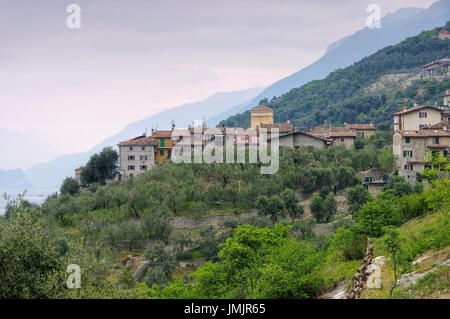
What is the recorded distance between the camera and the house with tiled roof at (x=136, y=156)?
201ft

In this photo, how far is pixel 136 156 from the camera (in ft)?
202

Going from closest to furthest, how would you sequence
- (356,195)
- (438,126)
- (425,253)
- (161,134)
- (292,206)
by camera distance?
(425,253)
(356,195)
(292,206)
(438,126)
(161,134)

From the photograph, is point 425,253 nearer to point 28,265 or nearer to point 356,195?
point 28,265

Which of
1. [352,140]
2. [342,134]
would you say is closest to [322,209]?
[342,134]

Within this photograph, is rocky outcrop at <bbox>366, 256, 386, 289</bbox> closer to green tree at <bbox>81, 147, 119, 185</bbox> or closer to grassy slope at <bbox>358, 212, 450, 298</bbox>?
grassy slope at <bbox>358, 212, 450, 298</bbox>

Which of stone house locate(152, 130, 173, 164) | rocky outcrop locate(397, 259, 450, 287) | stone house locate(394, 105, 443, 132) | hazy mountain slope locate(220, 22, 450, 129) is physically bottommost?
rocky outcrop locate(397, 259, 450, 287)

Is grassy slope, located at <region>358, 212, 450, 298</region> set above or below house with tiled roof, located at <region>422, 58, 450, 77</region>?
below

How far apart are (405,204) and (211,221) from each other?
1886cm

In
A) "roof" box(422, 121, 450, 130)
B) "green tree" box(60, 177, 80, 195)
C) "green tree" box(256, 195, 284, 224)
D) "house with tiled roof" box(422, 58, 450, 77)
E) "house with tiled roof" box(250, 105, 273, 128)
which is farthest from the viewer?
"house with tiled roof" box(422, 58, 450, 77)

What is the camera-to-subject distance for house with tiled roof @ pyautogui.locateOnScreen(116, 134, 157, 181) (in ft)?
201

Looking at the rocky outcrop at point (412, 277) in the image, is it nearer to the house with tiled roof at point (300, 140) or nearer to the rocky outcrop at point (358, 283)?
the rocky outcrop at point (358, 283)

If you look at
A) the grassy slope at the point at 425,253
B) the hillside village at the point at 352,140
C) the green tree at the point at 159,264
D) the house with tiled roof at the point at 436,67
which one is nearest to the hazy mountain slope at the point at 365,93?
the house with tiled roof at the point at 436,67

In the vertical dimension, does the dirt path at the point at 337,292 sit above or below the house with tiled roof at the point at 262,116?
below

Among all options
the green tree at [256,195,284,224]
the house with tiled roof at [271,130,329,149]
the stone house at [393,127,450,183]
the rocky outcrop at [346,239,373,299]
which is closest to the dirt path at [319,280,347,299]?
the rocky outcrop at [346,239,373,299]
